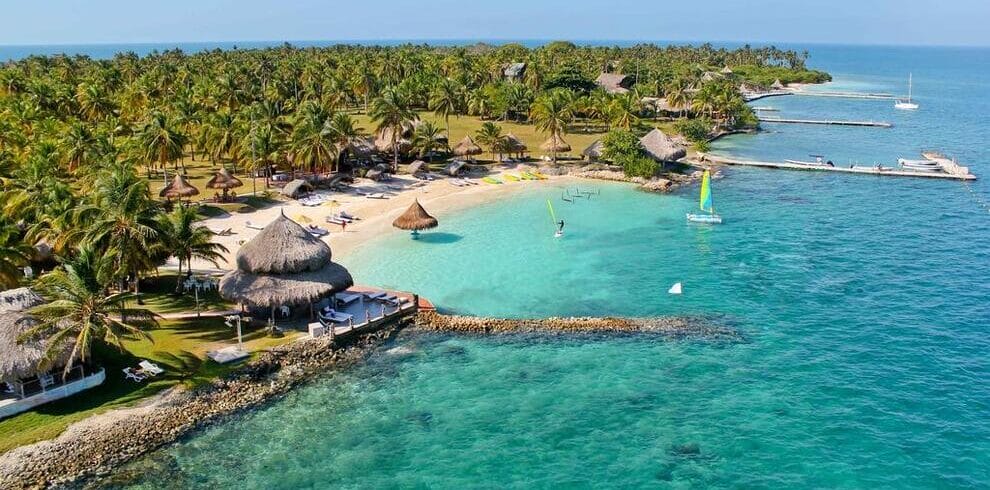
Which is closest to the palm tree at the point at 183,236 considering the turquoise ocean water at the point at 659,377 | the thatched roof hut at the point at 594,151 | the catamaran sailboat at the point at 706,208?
the turquoise ocean water at the point at 659,377

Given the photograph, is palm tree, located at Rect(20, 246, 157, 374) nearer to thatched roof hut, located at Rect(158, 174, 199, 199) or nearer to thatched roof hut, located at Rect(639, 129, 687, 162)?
thatched roof hut, located at Rect(158, 174, 199, 199)

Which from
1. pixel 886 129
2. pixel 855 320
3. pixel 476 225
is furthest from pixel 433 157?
pixel 886 129

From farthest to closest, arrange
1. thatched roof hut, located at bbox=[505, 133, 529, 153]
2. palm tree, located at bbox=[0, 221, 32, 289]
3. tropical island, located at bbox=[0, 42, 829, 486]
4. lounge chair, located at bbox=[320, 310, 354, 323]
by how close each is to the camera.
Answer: thatched roof hut, located at bbox=[505, 133, 529, 153] < lounge chair, located at bbox=[320, 310, 354, 323] < palm tree, located at bbox=[0, 221, 32, 289] < tropical island, located at bbox=[0, 42, 829, 486]

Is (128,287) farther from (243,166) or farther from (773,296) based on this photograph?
(773,296)

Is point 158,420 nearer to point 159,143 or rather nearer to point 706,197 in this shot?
point 159,143

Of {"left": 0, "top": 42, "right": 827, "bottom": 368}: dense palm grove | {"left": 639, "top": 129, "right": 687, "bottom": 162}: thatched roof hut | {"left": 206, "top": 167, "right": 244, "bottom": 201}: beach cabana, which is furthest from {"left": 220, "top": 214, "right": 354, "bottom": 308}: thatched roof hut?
{"left": 639, "top": 129, "right": 687, "bottom": 162}: thatched roof hut

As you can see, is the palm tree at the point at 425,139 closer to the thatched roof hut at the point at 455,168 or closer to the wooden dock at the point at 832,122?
the thatched roof hut at the point at 455,168
